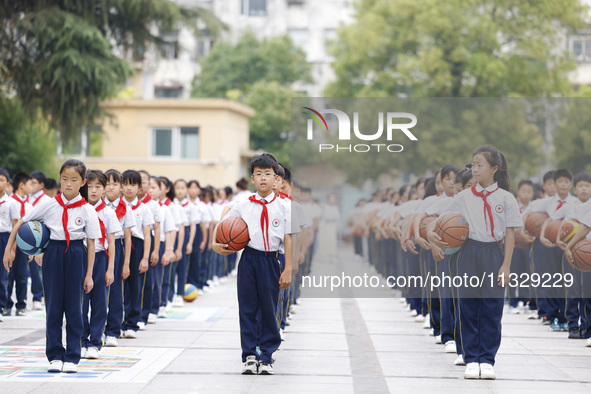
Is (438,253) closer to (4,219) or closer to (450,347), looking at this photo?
(450,347)

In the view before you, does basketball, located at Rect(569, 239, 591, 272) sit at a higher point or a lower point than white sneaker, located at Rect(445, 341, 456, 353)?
higher

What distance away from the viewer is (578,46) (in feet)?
182

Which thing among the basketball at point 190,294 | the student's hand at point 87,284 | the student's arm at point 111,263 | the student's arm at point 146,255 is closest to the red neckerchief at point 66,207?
the student's hand at point 87,284

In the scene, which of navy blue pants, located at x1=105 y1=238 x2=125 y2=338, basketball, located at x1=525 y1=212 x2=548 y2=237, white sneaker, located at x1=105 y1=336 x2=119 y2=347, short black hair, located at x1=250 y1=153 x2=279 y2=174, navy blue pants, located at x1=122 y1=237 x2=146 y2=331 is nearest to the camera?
short black hair, located at x1=250 y1=153 x2=279 y2=174

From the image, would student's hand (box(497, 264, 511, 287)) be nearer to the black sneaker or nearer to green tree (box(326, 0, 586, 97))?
the black sneaker

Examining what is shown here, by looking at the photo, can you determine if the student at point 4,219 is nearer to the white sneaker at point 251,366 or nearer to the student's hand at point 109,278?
the student's hand at point 109,278

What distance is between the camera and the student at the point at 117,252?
33.9ft

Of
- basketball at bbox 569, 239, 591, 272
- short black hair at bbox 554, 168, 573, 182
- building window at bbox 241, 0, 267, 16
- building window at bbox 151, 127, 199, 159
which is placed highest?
building window at bbox 241, 0, 267, 16

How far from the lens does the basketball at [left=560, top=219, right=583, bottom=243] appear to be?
10883mm

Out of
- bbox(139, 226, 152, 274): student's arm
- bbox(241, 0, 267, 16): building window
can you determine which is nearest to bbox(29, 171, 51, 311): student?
bbox(139, 226, 152, 274): student's arm

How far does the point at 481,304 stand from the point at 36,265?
7872 mm

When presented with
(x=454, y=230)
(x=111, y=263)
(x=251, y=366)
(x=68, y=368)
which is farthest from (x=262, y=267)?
(x=68, y=368)

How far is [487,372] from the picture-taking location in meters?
8.57

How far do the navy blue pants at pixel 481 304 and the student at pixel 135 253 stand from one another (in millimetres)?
4029
